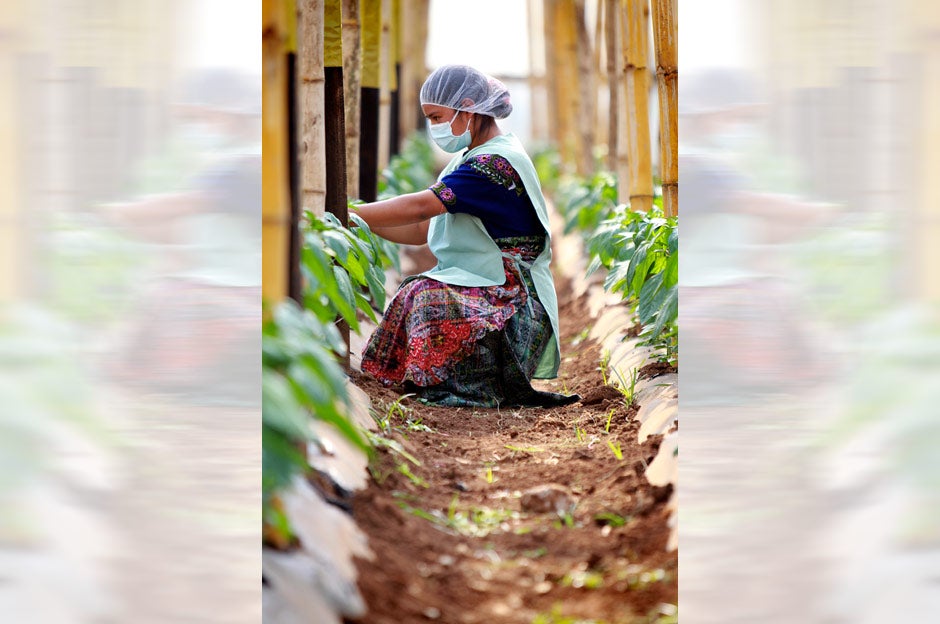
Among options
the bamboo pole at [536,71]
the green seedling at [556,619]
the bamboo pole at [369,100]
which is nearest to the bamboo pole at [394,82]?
the bamboo pole at [369,100]

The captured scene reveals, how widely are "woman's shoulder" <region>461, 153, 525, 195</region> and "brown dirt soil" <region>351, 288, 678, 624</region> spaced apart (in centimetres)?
71

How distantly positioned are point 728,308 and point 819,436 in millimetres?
252

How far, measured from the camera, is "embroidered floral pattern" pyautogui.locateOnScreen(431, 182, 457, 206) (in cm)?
300

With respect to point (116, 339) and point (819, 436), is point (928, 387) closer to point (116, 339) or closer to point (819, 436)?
point (819, 436)

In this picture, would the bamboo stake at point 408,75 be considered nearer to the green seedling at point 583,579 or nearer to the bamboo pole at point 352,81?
the bamboo pole at point 352,81

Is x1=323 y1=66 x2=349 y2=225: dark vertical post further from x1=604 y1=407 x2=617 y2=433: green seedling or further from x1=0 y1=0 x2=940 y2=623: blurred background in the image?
x1=0 y1=0 x2=940 y2=623: blurred background

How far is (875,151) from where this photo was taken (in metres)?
1.53

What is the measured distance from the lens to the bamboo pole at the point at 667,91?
9.93 feet

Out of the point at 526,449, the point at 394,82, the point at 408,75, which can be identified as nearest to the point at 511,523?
the point at 526,449

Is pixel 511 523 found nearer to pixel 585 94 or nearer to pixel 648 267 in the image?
pixel 648 267

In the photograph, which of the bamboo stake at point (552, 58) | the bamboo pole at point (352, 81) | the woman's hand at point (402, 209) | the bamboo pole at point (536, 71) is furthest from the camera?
the bamboo pole at point (536, 71)

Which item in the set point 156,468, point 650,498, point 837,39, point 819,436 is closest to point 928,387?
point 819,436

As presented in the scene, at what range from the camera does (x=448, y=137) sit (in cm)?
320

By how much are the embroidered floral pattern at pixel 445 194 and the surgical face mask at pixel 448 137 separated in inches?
9.0
